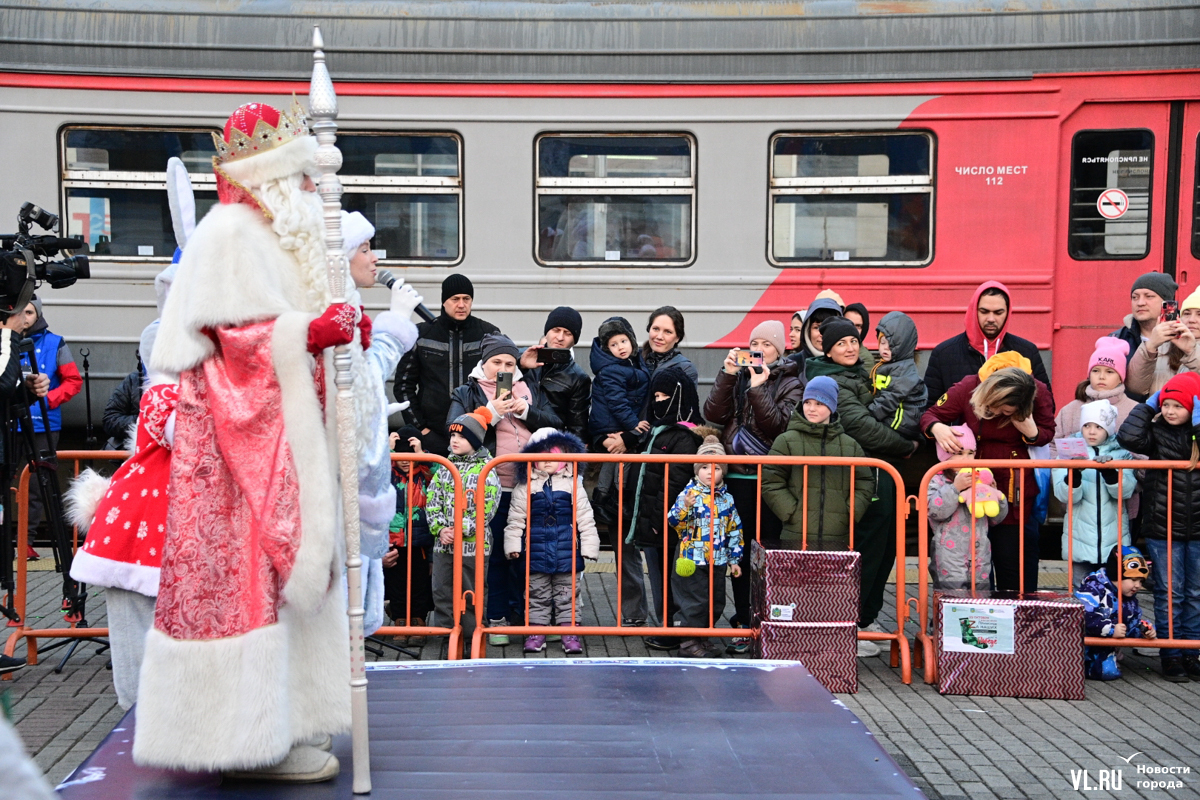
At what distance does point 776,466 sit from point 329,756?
3.16 metres

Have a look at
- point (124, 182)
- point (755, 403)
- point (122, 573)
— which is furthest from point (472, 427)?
point (124, 182)

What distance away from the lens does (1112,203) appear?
857 cm

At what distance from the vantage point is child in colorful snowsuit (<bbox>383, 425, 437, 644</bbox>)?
20.8 feet

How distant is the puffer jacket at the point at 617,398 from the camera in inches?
268

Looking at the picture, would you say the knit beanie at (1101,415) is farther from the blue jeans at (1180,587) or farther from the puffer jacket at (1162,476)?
the blue jeans at (1180,587)

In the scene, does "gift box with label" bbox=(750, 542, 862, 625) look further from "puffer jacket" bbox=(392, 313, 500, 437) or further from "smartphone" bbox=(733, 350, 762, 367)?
"puffer jacket" bbox=(392, 313, 500, 437)

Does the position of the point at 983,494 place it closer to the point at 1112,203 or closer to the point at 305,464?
the point at 1112,203

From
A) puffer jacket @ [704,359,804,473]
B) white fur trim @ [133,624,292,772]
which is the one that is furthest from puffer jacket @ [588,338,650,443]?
white fur trim @ [133,624,292,772]

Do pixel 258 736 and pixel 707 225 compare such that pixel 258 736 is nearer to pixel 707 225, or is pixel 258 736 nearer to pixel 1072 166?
pixel 707 225

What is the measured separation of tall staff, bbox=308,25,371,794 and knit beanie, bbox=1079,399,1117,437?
4.36 meters

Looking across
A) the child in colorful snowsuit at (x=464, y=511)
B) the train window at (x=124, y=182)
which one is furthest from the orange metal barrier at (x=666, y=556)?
the train window at (x=124, y=182)

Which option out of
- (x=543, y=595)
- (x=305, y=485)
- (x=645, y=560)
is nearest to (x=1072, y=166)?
(x=645, y=560)

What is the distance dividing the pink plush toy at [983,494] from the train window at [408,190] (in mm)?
4288

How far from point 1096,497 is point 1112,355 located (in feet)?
3.36
